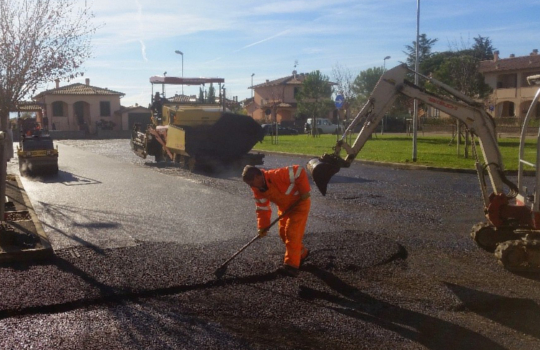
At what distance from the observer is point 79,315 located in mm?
5938

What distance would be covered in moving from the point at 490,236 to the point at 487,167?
0.95m

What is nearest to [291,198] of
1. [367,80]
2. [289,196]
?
[289,196]

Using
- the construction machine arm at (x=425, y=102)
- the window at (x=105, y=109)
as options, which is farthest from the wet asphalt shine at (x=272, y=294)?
the window at (x=105, y=109)

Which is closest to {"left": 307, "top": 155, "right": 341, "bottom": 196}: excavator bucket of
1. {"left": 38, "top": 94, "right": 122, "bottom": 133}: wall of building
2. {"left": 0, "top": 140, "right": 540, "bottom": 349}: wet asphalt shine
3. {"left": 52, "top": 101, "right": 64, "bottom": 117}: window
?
{"left": 0, "top": 140, "right": 540, "bottom": 349}: wet asphalt shine

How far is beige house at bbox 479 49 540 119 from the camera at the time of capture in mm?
49188

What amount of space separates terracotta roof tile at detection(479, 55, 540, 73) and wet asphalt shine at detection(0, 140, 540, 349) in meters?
43.6

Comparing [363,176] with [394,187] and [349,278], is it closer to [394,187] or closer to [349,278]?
[394,187]

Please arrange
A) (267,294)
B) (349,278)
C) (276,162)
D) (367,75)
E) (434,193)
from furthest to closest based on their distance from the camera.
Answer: (367,75)
(276,162)
(434,193)
(349,278)
(267,294)

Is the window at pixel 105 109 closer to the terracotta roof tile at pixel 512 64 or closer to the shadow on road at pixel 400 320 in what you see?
the terracotta roof tile at pixel 512 64

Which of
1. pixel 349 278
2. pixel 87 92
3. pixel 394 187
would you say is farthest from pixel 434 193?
pixel 87 92

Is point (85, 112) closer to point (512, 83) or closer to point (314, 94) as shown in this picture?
point (314, 94)

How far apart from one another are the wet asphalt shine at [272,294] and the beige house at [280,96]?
189 ft

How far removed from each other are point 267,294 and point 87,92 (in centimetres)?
5688

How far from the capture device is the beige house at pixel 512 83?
161ft
